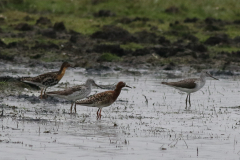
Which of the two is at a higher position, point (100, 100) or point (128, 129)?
point (100, 100)

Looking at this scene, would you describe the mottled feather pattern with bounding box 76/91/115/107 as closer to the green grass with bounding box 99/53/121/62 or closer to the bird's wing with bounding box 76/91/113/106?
the bird's wing with bounding box 76/91/113/106

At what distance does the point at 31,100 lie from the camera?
1548 cm

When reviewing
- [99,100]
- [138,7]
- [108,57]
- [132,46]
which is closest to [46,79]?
[99,100]

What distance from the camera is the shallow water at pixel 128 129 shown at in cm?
930

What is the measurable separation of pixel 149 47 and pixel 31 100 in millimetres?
15252

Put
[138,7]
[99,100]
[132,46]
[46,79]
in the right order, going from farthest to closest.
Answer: [138,7] < [132,46] < [46,79] < [99,100]

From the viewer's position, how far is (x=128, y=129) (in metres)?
11.5

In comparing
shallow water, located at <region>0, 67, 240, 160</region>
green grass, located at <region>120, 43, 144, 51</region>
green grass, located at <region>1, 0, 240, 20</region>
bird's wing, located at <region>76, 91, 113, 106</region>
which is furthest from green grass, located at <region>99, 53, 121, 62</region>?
green grass, located at <region>1, 0, 240, 20</region>

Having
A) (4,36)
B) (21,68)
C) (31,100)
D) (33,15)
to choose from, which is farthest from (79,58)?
(33,15)

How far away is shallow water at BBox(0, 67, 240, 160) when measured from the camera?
30.5ft

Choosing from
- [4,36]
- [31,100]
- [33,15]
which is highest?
[33,15]

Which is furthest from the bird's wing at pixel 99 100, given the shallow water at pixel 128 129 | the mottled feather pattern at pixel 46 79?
the mottled feather pattern at pixel 46 79

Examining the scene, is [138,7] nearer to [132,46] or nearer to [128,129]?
[132,46]

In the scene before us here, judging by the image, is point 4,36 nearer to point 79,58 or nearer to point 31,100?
point 79,58
